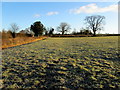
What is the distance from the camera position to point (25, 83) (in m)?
3.41

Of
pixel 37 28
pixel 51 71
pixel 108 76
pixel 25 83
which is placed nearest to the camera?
pixel 25 83

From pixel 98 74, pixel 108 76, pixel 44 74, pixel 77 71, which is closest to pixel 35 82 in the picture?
pixel 44 74

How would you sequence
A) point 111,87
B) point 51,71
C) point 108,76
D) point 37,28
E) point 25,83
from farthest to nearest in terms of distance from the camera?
point 37,28
point 51,71
point 108,76
point 25,83
point 111,87

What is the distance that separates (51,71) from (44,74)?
37 cm

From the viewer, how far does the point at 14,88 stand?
316cm

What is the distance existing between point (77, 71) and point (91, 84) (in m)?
0.96

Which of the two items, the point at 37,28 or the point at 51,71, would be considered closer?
the point at 51,71

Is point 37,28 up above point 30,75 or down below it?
above

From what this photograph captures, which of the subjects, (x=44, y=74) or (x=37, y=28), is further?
(x=37, y=28)

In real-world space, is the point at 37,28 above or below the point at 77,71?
above

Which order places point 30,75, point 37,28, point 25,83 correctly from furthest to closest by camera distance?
point 37,28, point 30,75, point 25,83

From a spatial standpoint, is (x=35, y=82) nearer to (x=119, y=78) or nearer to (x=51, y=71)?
(x=51, y=71)

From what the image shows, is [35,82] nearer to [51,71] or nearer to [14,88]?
[14,88]

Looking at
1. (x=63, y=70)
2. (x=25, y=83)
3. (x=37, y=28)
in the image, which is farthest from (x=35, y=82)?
(x=37, y=28)
